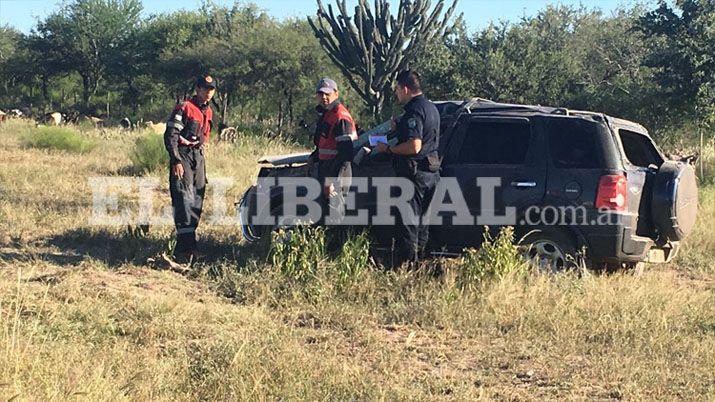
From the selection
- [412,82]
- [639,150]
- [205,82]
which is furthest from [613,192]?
[205,82]

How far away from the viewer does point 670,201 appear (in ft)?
19.5

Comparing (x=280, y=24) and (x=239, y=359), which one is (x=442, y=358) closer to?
(x=239, y=359)

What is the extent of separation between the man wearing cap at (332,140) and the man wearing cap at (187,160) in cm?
110

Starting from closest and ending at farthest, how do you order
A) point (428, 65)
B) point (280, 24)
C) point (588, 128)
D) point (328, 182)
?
point (588, 128), point (328, 182), point (428, 65), point (280, 24)

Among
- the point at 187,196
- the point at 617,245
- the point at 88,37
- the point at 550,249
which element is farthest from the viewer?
the point at 88,37

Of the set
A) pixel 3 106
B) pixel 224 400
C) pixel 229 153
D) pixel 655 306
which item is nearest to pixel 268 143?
pixel 229 153

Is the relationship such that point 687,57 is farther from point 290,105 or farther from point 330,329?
point 290,105

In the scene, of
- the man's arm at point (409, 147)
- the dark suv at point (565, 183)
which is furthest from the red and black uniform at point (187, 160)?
the man's arm at point (409, 147)

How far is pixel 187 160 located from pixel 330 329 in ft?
8.84

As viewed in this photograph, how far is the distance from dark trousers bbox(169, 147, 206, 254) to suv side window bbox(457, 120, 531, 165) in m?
2.54

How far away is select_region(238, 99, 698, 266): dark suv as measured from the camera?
232 inches

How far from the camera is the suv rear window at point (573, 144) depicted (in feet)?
19.5

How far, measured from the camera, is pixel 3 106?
43.8 meters

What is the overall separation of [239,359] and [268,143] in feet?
44.1
